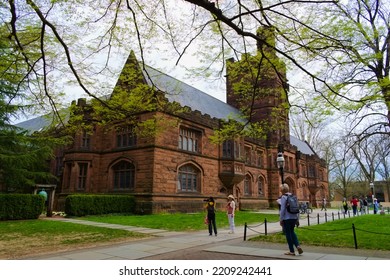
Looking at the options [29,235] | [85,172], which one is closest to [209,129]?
[85,172]

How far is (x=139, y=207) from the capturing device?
22.3 m

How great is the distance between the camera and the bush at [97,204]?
19.7m

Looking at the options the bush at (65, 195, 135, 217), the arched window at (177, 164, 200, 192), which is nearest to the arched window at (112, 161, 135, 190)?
the bush at (65, 195, 135, 217)

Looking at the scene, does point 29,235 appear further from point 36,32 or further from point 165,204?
point 165,204

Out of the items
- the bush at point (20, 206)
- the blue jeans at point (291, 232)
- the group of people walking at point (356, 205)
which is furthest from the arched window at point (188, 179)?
the blue jeans at point (291, 232)

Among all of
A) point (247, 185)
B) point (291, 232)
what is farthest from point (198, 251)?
point (247, 185)

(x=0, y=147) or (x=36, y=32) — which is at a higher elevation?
(x=36, y=32)

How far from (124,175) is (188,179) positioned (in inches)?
210

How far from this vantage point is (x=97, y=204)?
20953 mm

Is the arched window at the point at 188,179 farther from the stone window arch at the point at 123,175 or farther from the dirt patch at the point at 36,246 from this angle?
the dirt patch at the point at 36,246

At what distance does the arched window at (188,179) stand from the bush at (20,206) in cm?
1028

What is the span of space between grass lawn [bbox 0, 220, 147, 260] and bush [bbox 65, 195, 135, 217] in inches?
229

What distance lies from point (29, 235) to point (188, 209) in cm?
1419

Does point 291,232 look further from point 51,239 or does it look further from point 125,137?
point 125,137
